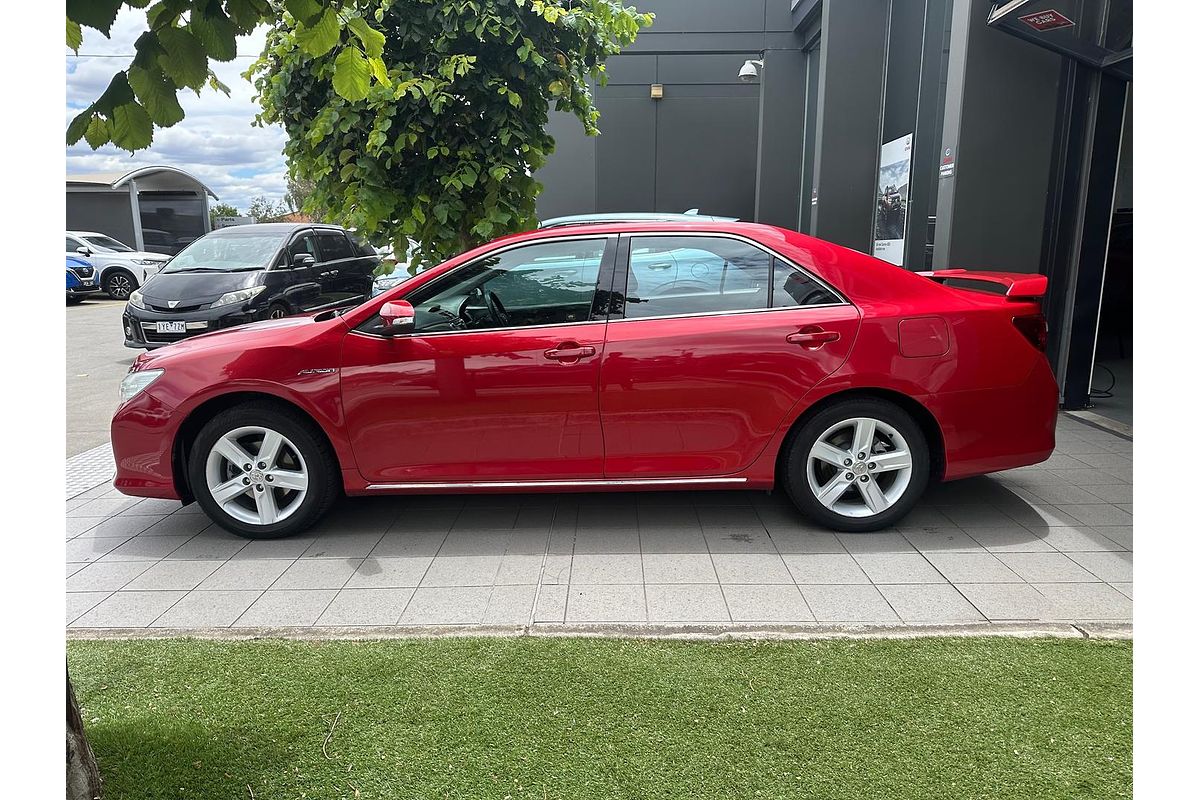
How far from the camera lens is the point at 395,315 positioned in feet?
13.6

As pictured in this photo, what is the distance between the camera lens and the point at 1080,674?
292 centimetres

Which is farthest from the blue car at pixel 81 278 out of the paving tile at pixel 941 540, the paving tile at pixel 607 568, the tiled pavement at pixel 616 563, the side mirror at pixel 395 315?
the paving tile at pixel 941 540

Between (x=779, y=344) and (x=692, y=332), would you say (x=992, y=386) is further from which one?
(x=692, y=332)

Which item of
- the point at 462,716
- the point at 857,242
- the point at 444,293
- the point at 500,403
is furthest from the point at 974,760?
the point at 857,242

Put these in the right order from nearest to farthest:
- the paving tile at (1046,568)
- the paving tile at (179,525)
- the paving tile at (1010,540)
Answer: the paving tile at (1046,568) < the paving tile at (1010,540) < the paving tile at (179,525)

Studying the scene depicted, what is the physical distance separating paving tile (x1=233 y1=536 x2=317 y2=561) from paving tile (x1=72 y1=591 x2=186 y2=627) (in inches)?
18.8

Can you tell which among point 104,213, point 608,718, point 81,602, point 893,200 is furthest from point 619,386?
point 104,213

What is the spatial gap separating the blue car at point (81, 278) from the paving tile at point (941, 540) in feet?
73.0

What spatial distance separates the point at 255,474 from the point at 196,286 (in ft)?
24.4

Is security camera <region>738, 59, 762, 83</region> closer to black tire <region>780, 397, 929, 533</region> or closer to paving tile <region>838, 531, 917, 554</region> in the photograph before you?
black tire <region>780, 397, 929, 533</region>

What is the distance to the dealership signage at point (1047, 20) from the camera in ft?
20.1

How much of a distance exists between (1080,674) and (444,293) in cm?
334

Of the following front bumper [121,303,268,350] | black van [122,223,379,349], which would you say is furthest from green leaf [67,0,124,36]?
front bumper [121,303,268,350]

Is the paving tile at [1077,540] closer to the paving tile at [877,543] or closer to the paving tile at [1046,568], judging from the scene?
the paving tile at [1046,568]
